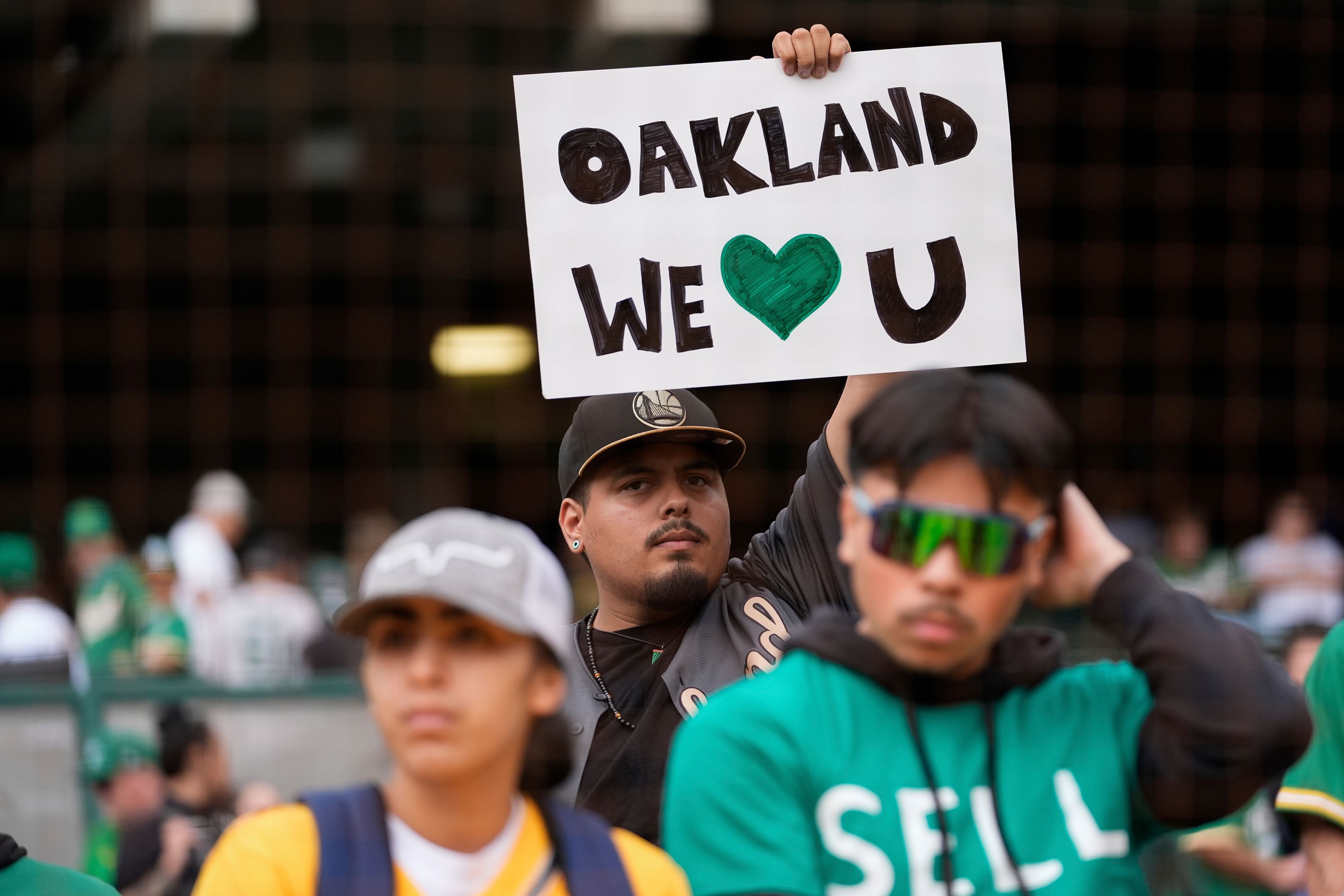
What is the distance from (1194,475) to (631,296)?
10326 millimetres

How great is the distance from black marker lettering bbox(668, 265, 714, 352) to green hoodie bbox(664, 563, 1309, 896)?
80 cm

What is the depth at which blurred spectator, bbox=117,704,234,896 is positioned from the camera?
4.12 metres

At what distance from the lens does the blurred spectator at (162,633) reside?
6234 mm

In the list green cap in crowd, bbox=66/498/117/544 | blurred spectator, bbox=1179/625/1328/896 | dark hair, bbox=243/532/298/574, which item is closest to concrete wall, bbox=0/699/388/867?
dark hair, bbox=243/532/298/574

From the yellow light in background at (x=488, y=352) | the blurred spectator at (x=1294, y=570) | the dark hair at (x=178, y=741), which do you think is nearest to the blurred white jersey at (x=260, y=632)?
the dark hair at (x=178, y=741)

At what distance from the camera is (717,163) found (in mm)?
2564

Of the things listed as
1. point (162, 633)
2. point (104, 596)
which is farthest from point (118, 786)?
point (104, 596)

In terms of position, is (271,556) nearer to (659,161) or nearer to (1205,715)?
(659,161)

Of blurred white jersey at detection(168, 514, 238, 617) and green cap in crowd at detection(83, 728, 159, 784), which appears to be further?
blurred white jersey at detection(168, 514, 238, 617)

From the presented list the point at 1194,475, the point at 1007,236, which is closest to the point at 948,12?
the point at 1194,475

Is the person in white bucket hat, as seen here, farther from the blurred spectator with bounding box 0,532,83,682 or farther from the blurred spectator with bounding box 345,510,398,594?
the blurred spectator with bounding box 345,510,398,594

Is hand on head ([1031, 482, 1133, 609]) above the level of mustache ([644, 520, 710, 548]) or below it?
above

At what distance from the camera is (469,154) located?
11.1 m

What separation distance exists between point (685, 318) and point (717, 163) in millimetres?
254
